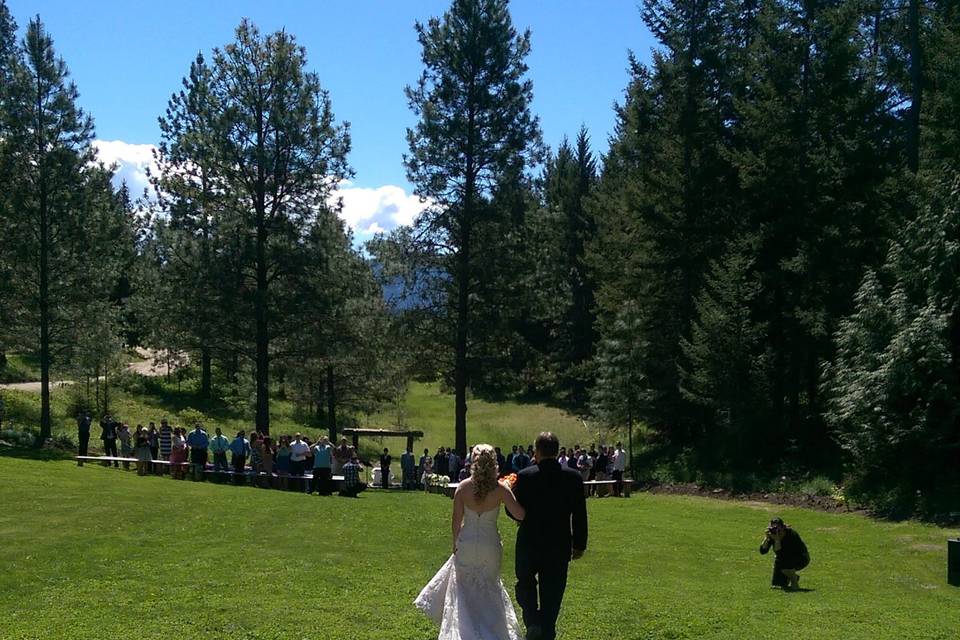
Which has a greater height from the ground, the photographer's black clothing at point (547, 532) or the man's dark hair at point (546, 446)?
the man's dark hair at point (546, 446)

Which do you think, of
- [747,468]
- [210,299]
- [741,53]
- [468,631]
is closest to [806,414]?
[747,468]

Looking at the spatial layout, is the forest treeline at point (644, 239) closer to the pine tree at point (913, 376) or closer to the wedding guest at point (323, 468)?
the pine tree at point (913, 376)

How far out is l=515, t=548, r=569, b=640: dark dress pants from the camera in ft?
24.4

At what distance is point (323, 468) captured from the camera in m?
24.1

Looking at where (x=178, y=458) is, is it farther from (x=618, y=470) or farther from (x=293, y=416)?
(x=293, y=416)

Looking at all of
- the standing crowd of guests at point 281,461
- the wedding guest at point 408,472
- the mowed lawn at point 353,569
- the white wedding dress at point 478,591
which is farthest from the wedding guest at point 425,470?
the white wedding dress at point 478,591

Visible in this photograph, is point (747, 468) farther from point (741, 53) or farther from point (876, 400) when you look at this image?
point (741, 53)

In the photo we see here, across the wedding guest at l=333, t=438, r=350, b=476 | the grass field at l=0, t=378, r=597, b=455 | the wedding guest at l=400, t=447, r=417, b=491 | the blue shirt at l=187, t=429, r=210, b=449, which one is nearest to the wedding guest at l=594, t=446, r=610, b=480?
the wedding guest at l=400, t=447, r=417, b=491

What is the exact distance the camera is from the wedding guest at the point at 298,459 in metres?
25.2

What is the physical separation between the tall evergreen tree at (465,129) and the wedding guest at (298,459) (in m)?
10.4

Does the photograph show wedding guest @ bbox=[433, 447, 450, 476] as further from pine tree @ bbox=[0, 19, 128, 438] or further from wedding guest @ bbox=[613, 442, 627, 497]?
pine tree @ bbox=[0, 19, 128, 438]

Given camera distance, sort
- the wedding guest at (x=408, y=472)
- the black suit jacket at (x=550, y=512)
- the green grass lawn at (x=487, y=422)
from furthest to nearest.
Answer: the green grass lawn at (x=487, y=422), the wedding guest at (x=408, y=472), the black suit jacket at (x=550, y=512)

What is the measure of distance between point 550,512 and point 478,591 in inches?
40.8

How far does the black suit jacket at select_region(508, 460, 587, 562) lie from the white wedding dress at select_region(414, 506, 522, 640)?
331 millimetres
